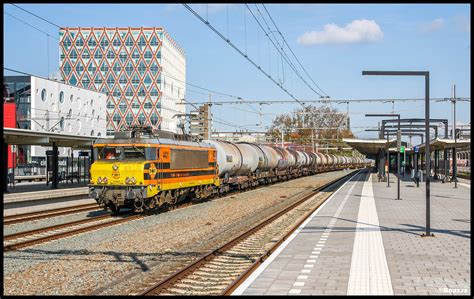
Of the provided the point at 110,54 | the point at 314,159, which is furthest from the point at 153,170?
the point at 110,54

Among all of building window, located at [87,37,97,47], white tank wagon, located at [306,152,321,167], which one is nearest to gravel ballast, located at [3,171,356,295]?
white tank wagon, located at [306,152,321,167]

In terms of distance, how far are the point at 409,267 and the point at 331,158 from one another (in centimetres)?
7483

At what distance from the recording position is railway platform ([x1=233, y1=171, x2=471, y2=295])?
9.24 meters

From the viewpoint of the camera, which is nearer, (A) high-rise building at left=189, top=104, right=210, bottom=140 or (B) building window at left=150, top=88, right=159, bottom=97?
(A) high-rise building at left=189, top=104, right=210, bottom=140

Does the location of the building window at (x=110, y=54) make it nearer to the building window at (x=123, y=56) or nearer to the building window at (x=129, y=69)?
the building window at (x=123, y=56)

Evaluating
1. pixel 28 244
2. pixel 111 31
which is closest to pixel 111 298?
pixel 28 244

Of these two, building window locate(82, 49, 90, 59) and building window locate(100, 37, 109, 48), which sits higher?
building window locate(100, 37, 109, 48)

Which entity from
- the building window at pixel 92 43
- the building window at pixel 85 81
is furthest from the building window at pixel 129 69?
the building window at pixel 85 81

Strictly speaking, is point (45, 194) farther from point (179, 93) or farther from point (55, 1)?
point (179, 93)

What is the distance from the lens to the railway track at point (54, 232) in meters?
15.0

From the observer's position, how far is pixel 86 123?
8144 cm

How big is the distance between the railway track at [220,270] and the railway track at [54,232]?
4996 millimetres

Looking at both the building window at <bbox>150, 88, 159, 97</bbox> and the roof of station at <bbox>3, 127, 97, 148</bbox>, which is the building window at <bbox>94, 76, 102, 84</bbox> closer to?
the building window at <bbox>150, 88, 159, 97</bbox>

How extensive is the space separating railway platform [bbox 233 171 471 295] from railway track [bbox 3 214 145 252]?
6.37 m
